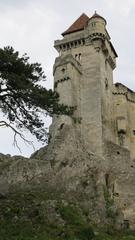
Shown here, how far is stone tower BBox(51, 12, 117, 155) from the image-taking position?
2074 inches

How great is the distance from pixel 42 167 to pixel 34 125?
13.0 m

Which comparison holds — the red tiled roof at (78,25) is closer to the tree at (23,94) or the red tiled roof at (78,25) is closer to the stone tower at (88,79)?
the stone tower at (88,79)

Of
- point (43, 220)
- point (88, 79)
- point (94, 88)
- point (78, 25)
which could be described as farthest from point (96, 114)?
point (43, 220)

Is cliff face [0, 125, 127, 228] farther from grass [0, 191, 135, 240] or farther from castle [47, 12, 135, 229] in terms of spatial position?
grass [0, 191, 135, 240]

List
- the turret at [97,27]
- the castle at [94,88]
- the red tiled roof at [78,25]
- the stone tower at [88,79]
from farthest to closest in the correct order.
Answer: the red tiled roof at [78,25] → the turret at [97,27] → the castle at [94,88] → the stone tower at [88,79]

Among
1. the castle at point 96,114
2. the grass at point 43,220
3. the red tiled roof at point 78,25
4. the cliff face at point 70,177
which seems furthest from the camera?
the red tiled roof at point 78,25

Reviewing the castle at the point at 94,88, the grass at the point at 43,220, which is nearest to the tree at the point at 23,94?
the grass at the point at 43,220

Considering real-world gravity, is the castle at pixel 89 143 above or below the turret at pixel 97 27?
below

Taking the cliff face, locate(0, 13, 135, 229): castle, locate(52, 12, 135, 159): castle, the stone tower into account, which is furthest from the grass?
locate(52, 12, 135, 159): castle

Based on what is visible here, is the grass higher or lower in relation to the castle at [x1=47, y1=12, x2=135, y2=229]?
lower

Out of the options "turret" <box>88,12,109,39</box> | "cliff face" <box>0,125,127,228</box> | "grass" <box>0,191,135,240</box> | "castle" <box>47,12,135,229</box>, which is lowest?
"grass" <box>0,191,135,240</box>

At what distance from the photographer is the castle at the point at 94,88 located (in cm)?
5331

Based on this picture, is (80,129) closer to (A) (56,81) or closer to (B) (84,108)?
(B) (84,108)

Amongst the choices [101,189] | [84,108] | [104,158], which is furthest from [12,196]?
[84,108]
